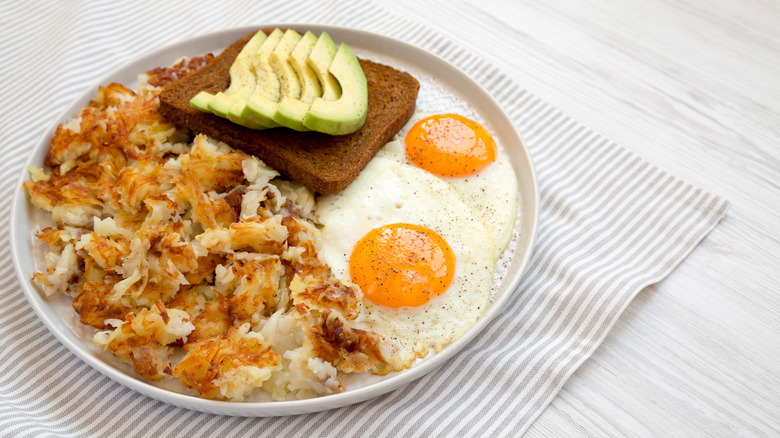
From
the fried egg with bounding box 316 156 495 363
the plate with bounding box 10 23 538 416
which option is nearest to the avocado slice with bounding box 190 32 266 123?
the plate with bounding box 10 23 538 416

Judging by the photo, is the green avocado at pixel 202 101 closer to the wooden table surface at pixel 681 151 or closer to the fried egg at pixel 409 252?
the fried egg at pixel 409 252

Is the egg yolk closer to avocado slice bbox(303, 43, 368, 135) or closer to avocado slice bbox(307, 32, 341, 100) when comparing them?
avocado slice bbox(303, 43, 368, 135)

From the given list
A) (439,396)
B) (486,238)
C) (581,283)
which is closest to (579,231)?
(581,283)

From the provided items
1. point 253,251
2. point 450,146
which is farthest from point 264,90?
point 450,146

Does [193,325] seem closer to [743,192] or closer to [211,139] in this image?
[211,139]

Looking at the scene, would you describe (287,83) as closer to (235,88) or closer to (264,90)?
(264,90)
